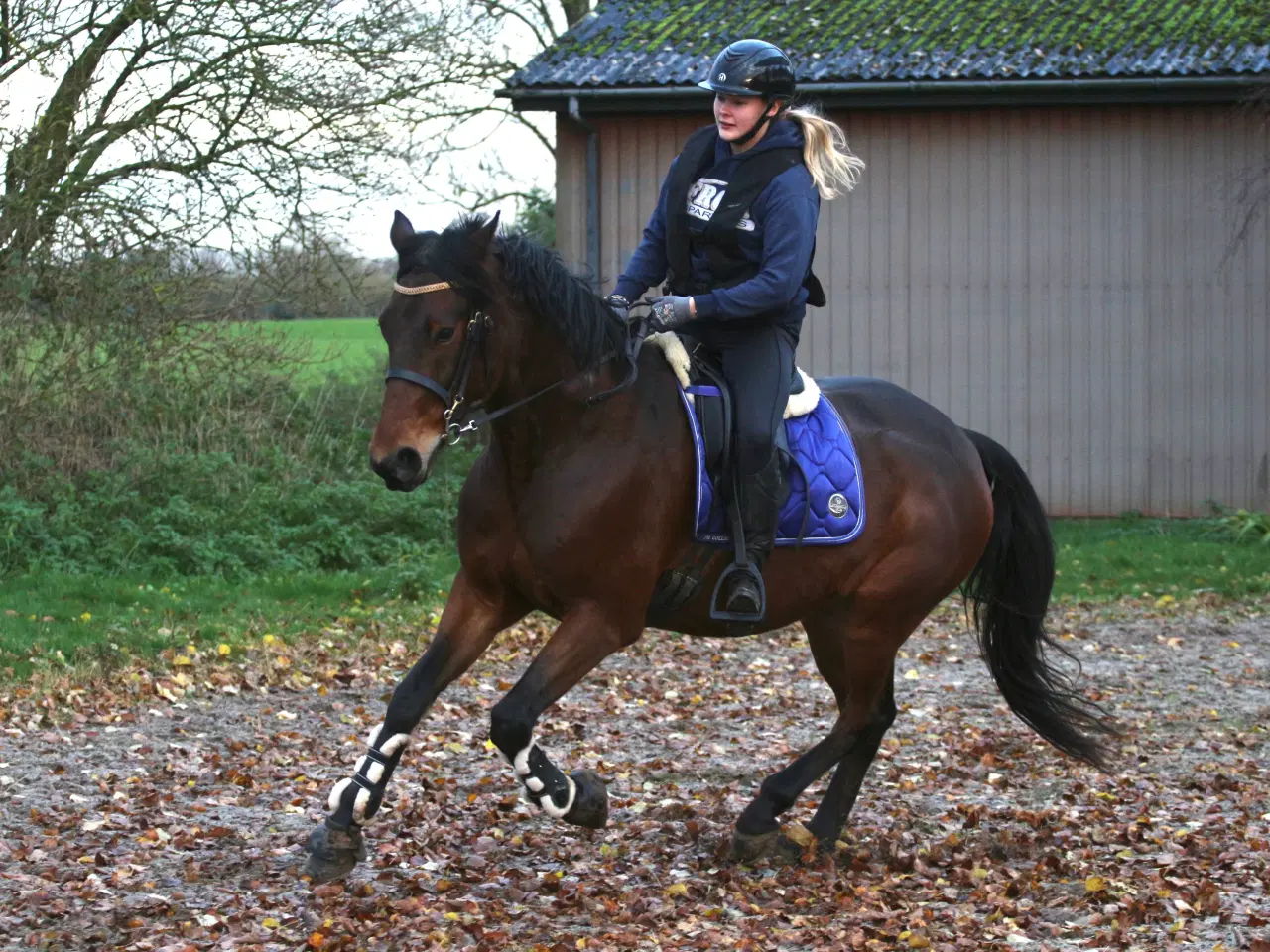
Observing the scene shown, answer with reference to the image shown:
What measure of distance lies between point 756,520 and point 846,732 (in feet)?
3.54

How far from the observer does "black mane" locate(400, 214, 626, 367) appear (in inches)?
200

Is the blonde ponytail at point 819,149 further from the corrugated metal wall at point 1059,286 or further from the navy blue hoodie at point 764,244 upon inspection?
the corrugated metal wall at point 1059,286

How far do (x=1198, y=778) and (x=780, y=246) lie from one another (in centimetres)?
353

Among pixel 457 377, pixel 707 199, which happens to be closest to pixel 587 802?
pixel 457 377

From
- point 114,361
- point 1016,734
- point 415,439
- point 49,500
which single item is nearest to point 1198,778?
point 1016,734

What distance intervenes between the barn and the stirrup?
11641mm

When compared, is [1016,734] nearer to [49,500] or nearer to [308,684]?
[308,684]

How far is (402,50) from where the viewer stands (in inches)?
626

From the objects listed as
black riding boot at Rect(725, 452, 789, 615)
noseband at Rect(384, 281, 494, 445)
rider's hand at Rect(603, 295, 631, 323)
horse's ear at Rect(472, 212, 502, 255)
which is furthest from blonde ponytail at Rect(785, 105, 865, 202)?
noseband at Rect(384, 281, 494, 445)

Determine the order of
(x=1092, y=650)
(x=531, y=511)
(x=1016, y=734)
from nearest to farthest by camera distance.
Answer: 1. (x=531, y=511)
2. (x=1016, y=734)
3. (x=1092, y=650)

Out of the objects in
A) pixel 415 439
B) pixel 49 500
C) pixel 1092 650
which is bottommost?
pixel 1092 650

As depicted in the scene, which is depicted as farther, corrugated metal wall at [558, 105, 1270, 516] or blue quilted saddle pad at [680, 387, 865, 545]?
corrugated metal wall at [558, 105, 1270, 516]

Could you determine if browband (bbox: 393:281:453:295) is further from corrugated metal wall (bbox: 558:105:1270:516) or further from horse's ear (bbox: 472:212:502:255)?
corrugated metal wall (bbox: 558:105:1270:516)

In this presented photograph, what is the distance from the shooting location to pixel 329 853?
209 inches
